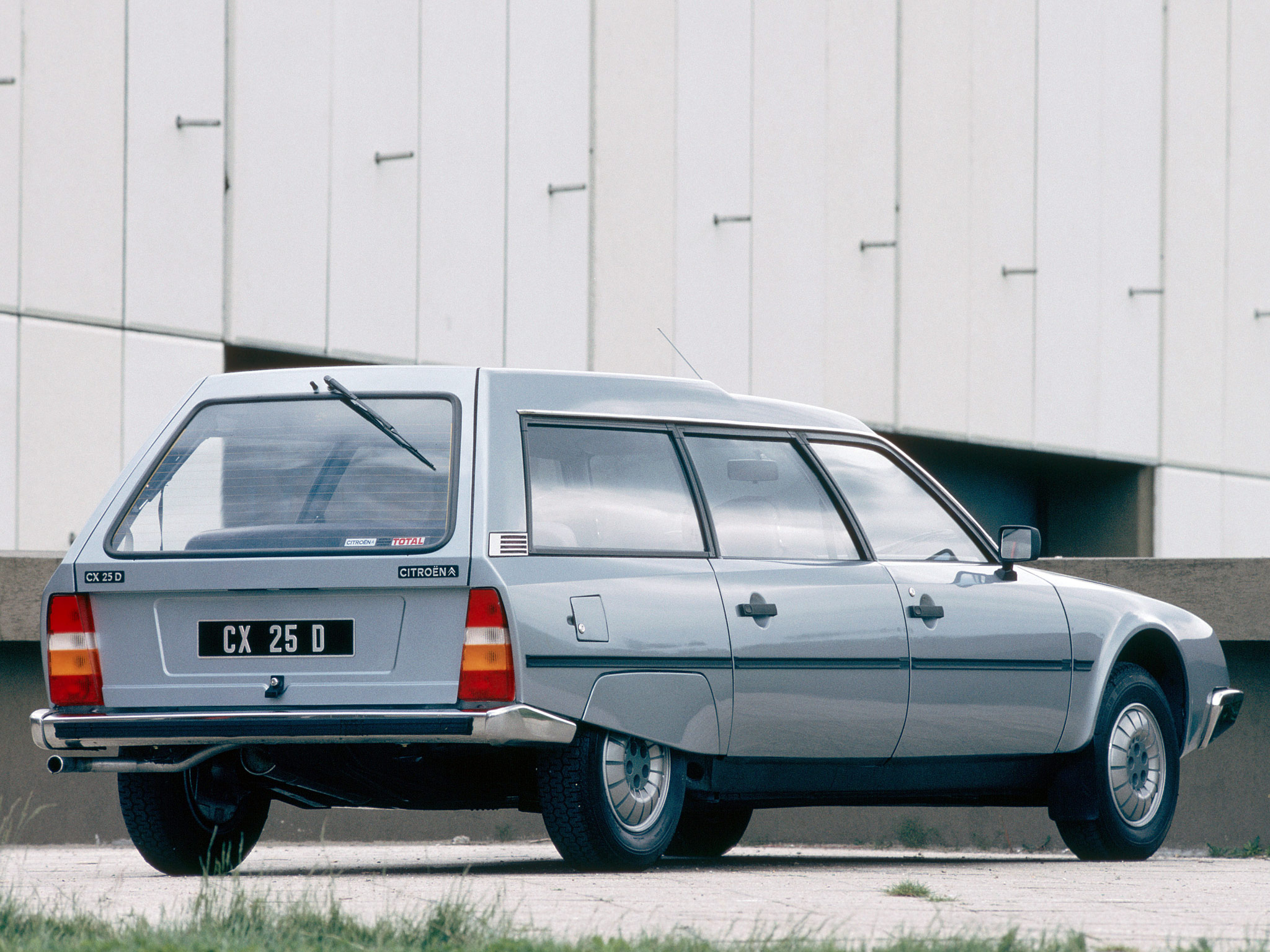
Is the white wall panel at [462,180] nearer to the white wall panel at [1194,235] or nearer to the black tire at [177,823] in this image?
the black tire at [177,823]

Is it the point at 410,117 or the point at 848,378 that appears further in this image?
the point at 848,378

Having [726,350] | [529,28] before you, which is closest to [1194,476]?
[726,350]

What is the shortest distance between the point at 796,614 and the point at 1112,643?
171 cm

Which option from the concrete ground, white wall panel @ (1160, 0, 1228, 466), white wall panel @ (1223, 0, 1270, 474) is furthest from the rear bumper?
white wall panel @ (1223, 0, 1270, 474)

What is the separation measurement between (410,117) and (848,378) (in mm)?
7204

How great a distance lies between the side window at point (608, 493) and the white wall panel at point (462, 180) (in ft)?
40.5

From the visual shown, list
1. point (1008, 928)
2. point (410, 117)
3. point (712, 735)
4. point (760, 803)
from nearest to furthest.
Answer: point (1008, 928) < point (712, 735) < point (760, 803) < point (410, 117)

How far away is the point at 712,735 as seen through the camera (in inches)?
274

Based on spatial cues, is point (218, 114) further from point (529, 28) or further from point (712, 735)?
point (712, 735)

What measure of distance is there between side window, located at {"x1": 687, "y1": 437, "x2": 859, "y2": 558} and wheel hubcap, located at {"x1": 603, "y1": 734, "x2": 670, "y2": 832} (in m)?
0.80

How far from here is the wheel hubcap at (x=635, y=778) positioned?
6.69m

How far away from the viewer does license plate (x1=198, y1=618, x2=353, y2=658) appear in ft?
21.4

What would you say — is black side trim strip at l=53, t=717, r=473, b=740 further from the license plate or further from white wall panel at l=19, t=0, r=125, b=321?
white wall panel at l=19, t=0, r=125, b=321

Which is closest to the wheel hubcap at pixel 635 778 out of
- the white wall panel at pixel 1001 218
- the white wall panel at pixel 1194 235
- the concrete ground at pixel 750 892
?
the concrete ground at pixel 750 892
